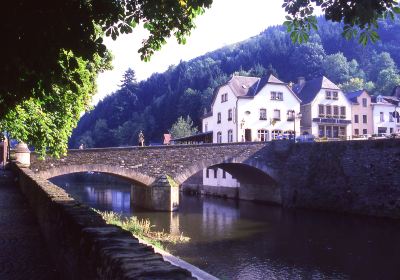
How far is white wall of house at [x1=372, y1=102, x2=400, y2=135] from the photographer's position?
5600cm

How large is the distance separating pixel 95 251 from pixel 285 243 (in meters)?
16.8

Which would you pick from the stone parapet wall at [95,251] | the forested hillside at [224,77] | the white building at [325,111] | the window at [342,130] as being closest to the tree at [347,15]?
the stone parapet wall at [95,251]

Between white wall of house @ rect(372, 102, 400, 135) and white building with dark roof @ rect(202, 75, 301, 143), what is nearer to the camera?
white building with dark roof @ rect(202, 75, 301, 143)

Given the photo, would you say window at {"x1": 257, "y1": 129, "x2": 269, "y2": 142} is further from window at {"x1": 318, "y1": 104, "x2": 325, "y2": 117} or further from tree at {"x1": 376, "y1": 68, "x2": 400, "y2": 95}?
tree at {"x1": 376, "y1": 68, "x2": 400, "y2": 95}

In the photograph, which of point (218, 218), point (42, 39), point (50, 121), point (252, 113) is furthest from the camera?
point (252, 113)

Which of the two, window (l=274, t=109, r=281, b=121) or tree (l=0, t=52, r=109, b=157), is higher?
window (l=274, t=109, r=281, b=121)

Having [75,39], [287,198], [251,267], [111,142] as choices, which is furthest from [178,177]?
[111,142]

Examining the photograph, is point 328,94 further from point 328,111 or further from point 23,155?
point 23,155

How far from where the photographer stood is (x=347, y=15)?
4.68 meters

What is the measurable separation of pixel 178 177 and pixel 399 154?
1497 centimetres

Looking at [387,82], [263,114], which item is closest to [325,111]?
[263,114]

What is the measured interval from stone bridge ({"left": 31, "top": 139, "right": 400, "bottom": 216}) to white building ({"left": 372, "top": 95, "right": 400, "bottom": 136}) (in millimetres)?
26195

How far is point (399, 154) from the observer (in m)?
27.1

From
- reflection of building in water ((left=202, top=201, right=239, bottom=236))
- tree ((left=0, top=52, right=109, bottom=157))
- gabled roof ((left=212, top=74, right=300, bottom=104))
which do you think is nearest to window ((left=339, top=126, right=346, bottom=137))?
gabled roof ((left=212, top=74, right=300, bottom=104))
